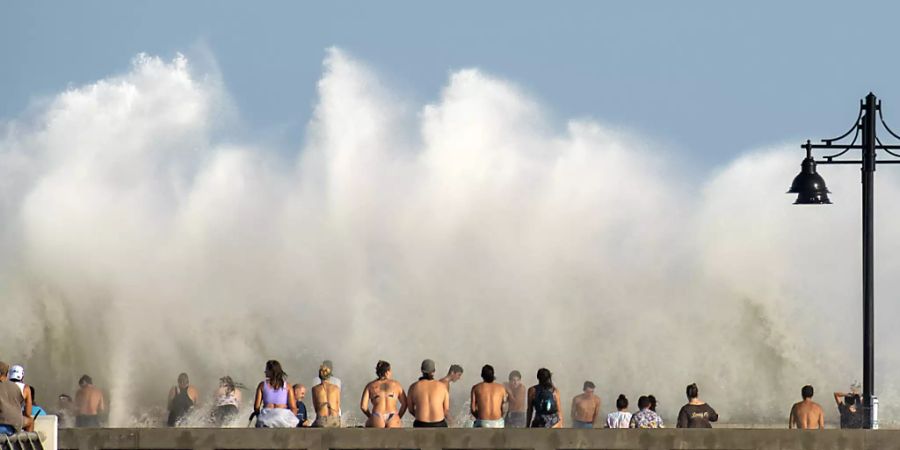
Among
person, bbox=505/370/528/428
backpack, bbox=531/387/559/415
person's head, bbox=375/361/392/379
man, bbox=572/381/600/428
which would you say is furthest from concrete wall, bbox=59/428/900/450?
person, bbox=505/370/528/428

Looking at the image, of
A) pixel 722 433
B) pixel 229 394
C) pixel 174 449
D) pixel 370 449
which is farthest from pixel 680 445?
pixel 229 394

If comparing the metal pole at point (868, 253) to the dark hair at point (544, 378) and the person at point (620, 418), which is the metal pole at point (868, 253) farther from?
the dark hair at point (544, 378)

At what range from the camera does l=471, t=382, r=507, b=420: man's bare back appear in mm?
19469

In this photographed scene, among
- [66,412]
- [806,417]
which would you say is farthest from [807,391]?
[66,412]

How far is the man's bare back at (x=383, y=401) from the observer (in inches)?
747

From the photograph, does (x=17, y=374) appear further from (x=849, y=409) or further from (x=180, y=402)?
(x=849, y=409)

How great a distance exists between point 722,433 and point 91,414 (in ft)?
37.3

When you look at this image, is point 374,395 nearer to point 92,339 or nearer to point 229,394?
point 229,394

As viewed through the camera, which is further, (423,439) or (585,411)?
(585,411)

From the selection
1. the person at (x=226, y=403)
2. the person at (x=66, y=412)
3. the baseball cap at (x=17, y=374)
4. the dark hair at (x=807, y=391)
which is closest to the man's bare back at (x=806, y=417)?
the dark hair at (x=807, y=391)

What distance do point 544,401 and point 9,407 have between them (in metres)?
5.88

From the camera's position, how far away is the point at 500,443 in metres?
18.6

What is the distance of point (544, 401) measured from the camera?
1939 cm

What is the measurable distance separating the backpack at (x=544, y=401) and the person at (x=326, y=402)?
2.26 m
